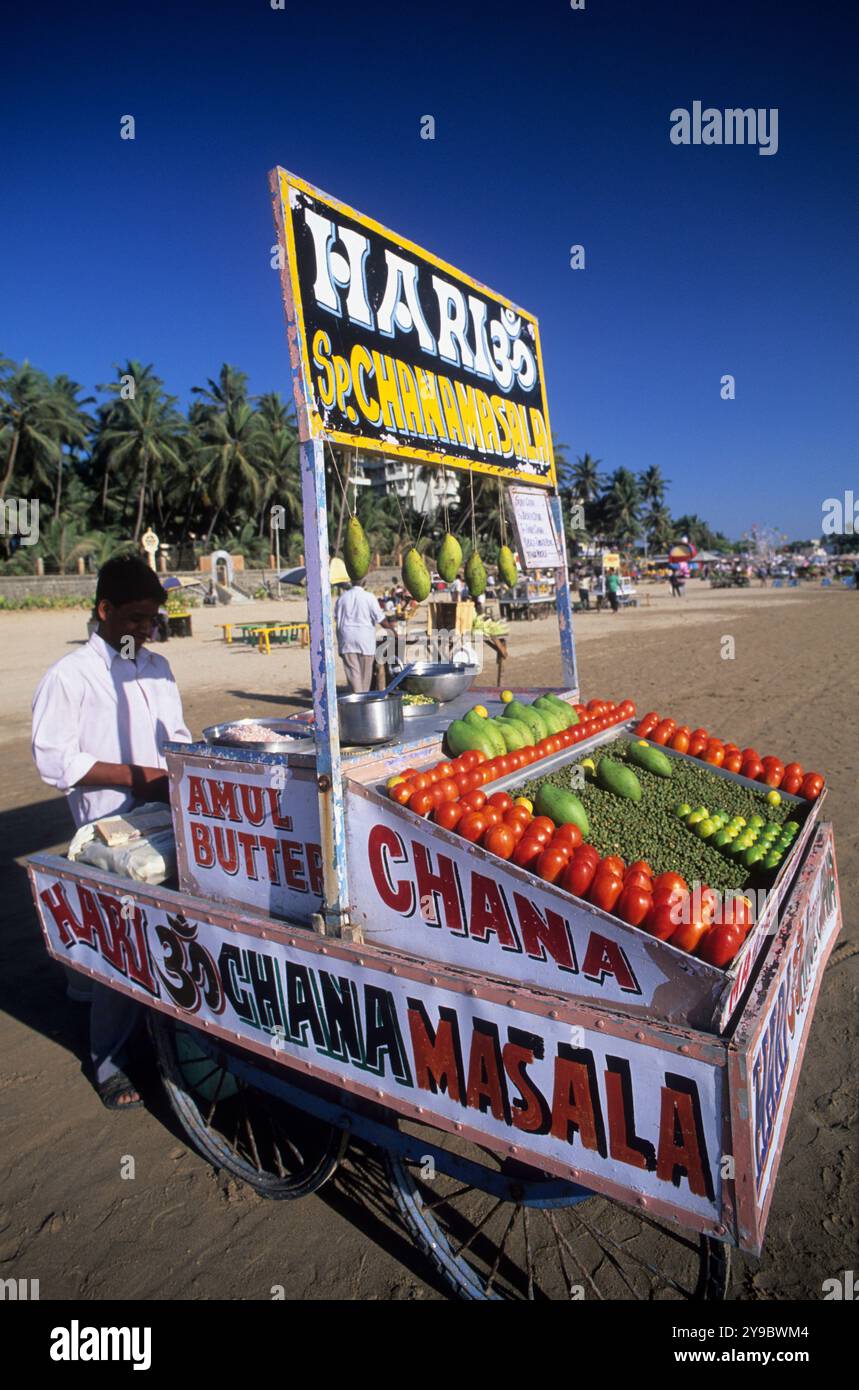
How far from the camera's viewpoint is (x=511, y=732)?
3.35m

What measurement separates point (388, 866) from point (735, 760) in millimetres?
2097

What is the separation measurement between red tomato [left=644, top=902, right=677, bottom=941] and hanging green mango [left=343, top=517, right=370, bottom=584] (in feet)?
5.54

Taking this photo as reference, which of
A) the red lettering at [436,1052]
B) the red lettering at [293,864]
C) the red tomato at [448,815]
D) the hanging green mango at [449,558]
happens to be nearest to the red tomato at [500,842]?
the red tomato at [448,815]

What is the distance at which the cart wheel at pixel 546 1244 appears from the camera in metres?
2.27

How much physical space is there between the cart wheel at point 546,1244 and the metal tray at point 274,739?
1.40 meters

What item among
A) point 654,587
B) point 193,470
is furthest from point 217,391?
point 654,587

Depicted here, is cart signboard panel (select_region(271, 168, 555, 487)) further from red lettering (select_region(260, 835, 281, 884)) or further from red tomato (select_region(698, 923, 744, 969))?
red tomato (select_region(698, 923, 744, 969))

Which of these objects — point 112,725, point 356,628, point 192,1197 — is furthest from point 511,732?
point 356,628

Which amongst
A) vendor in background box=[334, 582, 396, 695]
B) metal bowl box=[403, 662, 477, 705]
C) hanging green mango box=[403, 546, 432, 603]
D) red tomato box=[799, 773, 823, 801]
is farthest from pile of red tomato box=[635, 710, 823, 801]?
vendor in background box=[334, 582, 396, 695]

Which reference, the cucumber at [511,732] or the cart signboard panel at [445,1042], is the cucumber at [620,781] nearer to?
the cucumber at [511,732]

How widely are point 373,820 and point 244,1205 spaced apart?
1553 mm

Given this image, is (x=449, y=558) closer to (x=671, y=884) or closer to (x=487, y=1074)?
(x=671, y=884)

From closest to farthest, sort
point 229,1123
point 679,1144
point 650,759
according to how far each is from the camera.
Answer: point 679,1144 < point 229,1123 < point 650,759
